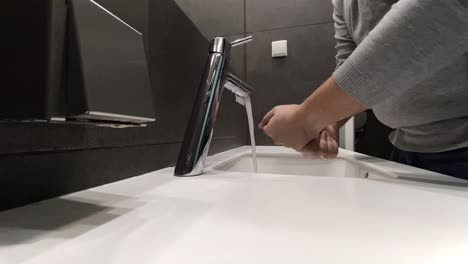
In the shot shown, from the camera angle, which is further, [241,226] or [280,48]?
[280,48]

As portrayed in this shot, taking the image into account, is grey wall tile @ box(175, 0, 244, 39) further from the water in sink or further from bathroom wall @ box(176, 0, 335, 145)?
the water in sink

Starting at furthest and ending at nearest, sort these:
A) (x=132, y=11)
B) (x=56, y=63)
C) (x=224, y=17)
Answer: (x=224, y=17) < (x=132, y=11) < (x=56, y=63)

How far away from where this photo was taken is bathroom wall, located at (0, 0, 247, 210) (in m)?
0.28

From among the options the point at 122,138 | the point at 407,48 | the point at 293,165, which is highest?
the point at 407,48

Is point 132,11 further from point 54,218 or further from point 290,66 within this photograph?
point 290,66

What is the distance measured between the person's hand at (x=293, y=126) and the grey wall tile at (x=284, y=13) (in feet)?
3.74

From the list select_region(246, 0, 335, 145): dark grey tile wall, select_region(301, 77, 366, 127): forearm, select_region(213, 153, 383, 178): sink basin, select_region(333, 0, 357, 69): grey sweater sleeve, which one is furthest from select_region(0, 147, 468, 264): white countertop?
select_region(246, 0, 335, 145): dark grey tile wall

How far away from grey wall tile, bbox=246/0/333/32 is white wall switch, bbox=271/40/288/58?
Answer: 0.34 ft

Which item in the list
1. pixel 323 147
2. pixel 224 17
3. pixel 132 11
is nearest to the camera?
pixel 132 11

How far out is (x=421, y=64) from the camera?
1.13ft

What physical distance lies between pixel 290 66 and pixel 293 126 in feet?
3.59

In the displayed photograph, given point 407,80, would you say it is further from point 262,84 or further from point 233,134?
point 262,84

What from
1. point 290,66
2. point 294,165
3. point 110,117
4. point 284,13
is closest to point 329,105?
point 110,117

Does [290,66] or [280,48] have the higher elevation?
[280,48]
